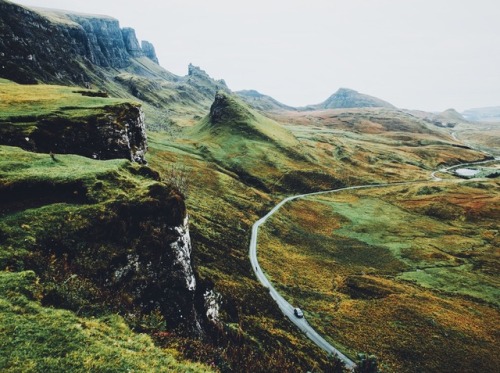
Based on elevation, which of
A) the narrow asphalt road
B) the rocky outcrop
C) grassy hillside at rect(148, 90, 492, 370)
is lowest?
the narrow asphalt road

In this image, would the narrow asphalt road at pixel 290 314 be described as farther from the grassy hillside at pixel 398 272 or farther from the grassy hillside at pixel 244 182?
the grassy hillside at pixel 244 182

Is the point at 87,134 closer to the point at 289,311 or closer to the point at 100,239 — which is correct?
the point at 100,239

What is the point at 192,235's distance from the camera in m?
68.6

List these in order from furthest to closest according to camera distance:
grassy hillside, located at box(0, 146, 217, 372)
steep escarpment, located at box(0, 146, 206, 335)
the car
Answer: the car < steep escarpment, located at box(0, 146, 206, 335) < grassy hillside, located at box(0, 146, 217, 372)

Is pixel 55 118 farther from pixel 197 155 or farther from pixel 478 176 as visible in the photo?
pixel 478 176

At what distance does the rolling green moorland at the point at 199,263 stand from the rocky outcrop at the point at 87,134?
30cm

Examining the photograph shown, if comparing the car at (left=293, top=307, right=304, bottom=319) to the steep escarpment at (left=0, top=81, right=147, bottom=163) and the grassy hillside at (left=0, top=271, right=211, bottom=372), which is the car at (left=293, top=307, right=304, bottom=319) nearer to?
the grassy hillside at (left=0, top=271, right=211, bottom=372)

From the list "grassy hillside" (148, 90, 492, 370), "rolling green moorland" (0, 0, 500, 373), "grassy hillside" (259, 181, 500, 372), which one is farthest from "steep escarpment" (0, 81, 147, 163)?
"grassy hillside" (259, 181, 500, 372)

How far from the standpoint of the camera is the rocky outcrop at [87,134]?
4578cm

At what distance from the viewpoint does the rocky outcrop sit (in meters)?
45.8

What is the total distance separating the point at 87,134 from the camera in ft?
178

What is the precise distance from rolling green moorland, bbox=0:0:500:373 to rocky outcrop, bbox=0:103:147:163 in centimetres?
30

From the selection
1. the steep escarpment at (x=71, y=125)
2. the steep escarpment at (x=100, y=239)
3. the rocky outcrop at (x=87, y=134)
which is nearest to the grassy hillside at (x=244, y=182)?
the steep escarpment at (x=100, y=239)

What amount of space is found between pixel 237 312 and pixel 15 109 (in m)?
49.9
